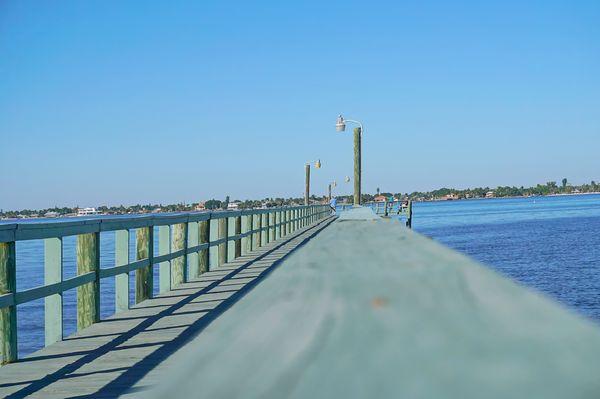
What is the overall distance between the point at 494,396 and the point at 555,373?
0.21 ft

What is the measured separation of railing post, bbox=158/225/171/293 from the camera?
1181cm

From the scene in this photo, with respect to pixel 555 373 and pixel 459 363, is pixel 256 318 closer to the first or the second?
pixel 459 363

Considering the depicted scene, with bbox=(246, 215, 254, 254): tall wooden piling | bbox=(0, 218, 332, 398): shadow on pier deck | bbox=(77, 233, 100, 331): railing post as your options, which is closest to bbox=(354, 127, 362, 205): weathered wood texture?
bbox=(246, 215, 254, 254): tall wooden piling

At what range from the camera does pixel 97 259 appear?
8.38m

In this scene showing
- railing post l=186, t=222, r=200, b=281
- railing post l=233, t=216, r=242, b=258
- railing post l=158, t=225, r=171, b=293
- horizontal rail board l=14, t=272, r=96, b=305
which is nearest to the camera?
horizontal rail board l=14, t=272, r=96, b=305

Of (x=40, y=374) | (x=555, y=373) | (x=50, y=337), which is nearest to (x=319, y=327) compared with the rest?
(x=555, y=373)

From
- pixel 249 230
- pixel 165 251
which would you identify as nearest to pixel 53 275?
pixel 165 251

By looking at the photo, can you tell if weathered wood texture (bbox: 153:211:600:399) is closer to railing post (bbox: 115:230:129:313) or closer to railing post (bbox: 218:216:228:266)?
railing post (bbox: 115:230:129:313)

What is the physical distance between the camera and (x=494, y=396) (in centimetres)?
77

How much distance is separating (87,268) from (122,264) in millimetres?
1263

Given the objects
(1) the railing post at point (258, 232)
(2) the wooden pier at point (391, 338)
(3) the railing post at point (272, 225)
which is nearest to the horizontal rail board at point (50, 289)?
(2) the wooden pier at point (391, 338)

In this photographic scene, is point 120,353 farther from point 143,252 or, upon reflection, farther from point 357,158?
point 357,158

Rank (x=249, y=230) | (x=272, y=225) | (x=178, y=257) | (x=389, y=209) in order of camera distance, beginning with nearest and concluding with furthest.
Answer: (x=178, y=257)
(x=249, y=230)
(x=272, y=225)
(x=389, y=209)

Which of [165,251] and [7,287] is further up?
[7,287]
